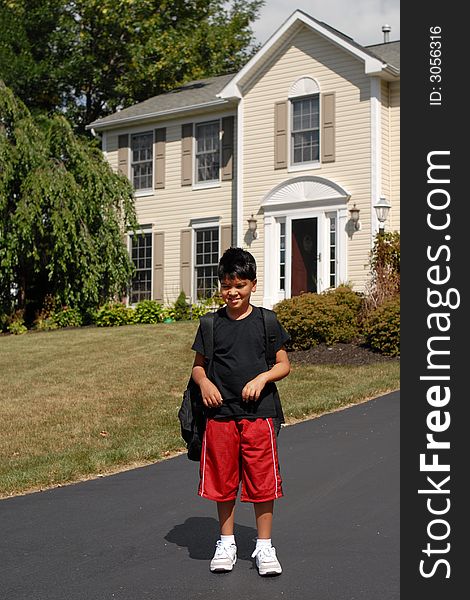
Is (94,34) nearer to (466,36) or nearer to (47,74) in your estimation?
(47,74)

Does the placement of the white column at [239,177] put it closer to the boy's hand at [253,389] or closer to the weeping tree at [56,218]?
the weeping tree at [56,218]

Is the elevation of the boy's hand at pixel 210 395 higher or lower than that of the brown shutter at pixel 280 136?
lower

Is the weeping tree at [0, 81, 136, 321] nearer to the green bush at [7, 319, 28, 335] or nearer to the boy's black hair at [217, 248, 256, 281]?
the green bush at [7, 319, 28, 335]

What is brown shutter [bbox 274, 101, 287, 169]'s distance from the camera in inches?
867

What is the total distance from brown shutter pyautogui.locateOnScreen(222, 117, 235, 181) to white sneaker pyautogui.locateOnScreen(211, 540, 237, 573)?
1869cm

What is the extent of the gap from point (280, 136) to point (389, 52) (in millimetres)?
3680

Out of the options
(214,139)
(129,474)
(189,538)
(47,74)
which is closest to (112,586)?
(189,538)

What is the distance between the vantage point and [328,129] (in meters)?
21.3

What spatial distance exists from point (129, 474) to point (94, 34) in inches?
1084

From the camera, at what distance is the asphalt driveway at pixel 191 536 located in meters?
4.88

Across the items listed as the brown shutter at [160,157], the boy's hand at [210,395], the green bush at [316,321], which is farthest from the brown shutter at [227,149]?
the boy's hand at [210,395]

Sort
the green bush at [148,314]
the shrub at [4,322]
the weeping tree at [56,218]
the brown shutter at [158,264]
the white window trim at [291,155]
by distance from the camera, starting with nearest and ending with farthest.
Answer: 1. the white window trim at [291,155]
2. the weeping tree at [56,218]
3. the shrub at [4,322]
4. the green bush at [148,314]
5. the brown shutter at [158,264]

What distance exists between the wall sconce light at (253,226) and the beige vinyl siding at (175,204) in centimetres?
101

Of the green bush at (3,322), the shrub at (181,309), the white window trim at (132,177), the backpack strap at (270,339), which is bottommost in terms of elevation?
the green bush at (3,322)
